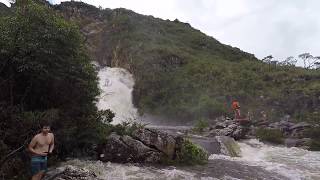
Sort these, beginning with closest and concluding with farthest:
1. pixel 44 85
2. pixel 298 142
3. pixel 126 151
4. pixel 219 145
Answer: pixel 44 85, pixel 126 151, pixel 219 145, pixel 298 142

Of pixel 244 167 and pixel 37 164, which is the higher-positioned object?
pixel 37 164

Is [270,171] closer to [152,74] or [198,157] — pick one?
[198,157]

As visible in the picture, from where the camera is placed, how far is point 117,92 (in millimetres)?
52844

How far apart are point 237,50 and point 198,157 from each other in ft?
195

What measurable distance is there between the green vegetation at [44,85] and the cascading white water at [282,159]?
6.62m

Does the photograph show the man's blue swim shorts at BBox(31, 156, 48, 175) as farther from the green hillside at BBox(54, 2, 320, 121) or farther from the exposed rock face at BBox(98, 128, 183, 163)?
the green hillside at BBox(54, 2, 320, 121)

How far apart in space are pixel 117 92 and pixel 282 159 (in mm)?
33362

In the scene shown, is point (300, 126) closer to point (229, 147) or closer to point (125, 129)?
point (229, 147)

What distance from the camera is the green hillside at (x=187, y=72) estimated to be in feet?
142

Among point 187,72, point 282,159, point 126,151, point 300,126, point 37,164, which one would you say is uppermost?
point 187,72

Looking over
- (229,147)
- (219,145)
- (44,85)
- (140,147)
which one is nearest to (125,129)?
(140,147)

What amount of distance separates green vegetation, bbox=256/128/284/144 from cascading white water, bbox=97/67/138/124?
1898 cm

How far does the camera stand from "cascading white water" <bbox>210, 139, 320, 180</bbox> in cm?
1778

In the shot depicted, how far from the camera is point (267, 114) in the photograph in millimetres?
39562
